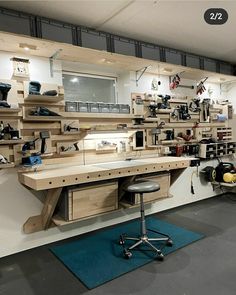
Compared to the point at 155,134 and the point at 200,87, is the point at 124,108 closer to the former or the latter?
the point at 155,134

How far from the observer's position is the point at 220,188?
524 centimetres

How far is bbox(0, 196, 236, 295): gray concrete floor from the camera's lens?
218cm

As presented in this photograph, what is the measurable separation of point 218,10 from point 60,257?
347 centimetres

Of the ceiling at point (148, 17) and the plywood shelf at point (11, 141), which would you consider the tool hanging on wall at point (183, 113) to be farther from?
the plywood shelf at point (11, 141)

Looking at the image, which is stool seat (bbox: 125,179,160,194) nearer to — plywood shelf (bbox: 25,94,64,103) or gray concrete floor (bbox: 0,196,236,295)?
gray concrete floor (bbox: 0,196,236,295)

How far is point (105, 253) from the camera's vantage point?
2.82 meters

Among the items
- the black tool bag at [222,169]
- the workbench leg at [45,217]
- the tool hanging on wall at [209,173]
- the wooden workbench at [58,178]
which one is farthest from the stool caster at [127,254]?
the black tool bag at [222,169]

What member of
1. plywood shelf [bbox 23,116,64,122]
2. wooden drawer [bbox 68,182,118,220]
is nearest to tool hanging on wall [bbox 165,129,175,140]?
wooden drawer [bbox 68,182,118,220]

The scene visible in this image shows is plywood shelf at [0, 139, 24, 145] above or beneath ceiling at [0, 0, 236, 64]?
beneath

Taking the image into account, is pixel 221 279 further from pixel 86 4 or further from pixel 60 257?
pixel 86 4

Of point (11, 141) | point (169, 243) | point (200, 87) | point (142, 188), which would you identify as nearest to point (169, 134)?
point (200, 87)

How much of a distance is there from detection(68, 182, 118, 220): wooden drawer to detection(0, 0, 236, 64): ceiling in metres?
2.07

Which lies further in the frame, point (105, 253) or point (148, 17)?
point (148, 17)

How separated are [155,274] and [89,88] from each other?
104 inches
